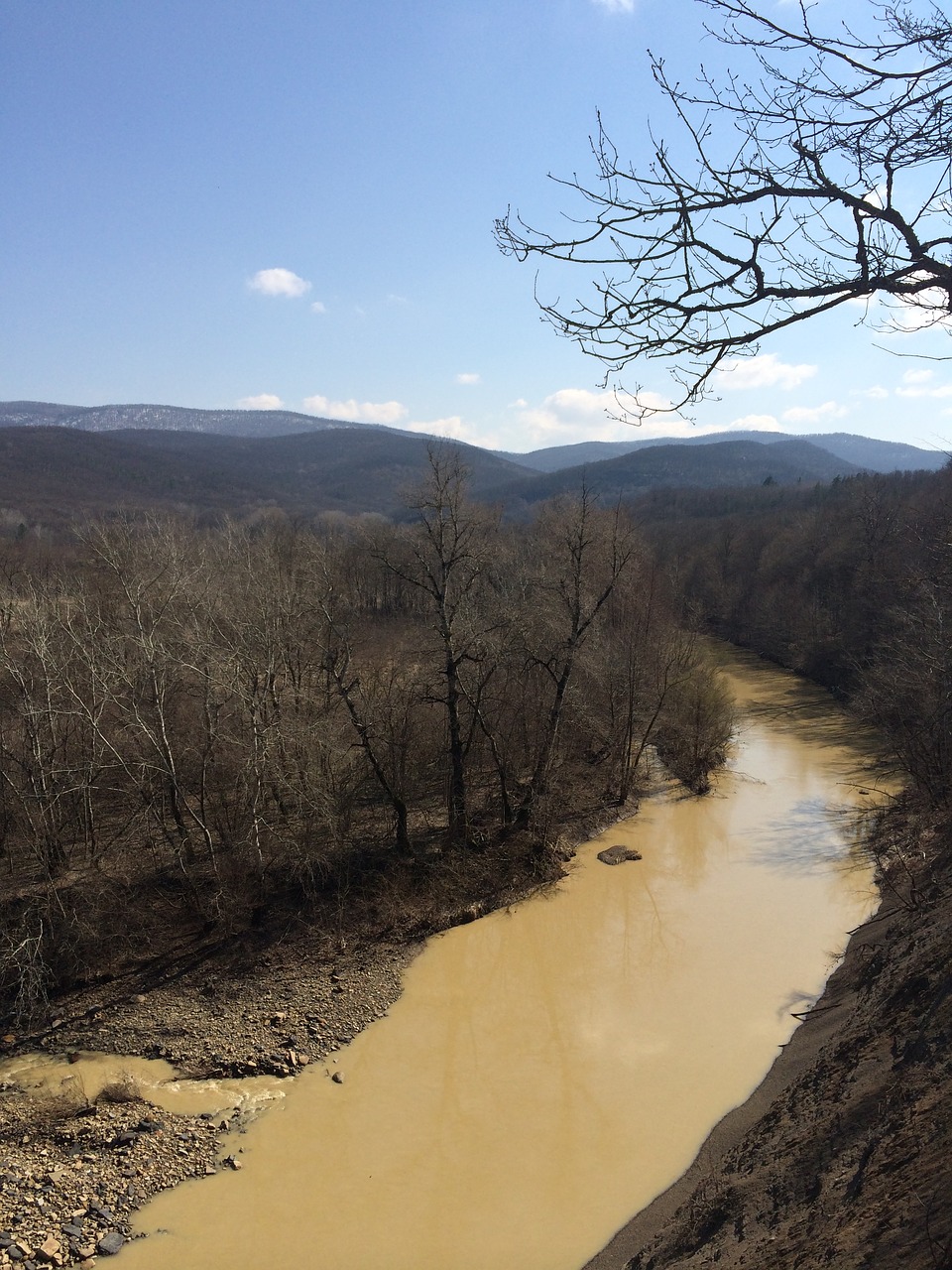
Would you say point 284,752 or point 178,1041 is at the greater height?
point 284,752

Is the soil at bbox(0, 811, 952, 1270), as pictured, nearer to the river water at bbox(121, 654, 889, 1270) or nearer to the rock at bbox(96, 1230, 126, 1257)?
the rock at bbox(96, 1230, 126, 1257)

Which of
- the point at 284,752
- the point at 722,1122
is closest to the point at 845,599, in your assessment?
the point at 284,752

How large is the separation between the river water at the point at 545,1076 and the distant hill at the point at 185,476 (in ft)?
171

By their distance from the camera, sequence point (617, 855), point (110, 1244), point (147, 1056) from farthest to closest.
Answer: point (617, 855) < point (147, 1056) < point (110, 1244)

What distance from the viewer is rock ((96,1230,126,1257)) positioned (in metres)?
7.66

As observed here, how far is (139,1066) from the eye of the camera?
10.6 meters

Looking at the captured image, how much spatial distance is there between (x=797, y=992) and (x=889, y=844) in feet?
19.7

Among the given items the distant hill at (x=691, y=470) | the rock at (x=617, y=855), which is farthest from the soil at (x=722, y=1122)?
the distant hill at (x=691, y=470)

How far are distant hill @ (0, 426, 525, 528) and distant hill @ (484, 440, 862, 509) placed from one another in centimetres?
1372

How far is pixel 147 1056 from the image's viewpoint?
1079cm

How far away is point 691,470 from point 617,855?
5687 inches

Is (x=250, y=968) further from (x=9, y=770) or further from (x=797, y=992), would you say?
(x=797, y=992)

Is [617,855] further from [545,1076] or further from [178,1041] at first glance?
[178,1041]

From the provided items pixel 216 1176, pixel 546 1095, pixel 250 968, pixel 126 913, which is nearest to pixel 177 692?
pixel 126 913
